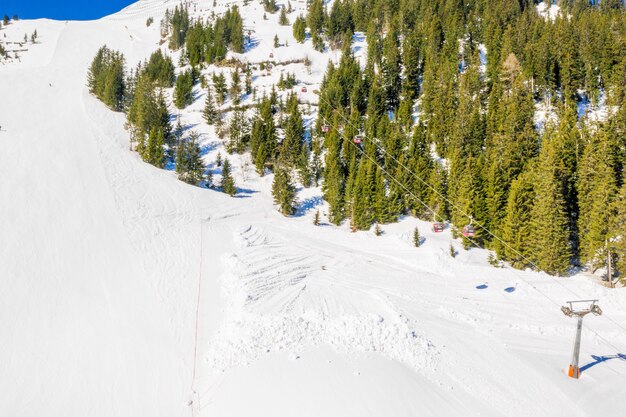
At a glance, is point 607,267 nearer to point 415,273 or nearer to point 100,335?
point 415,273

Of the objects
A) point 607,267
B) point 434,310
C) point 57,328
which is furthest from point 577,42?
point 57,328

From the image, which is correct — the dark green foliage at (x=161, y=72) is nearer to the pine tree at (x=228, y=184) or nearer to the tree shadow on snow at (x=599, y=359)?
the pine tree at (x=228, y=184)

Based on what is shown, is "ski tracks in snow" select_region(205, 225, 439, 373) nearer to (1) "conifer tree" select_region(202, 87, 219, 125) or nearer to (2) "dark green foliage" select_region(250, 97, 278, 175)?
(2) "dark green foliage" select_region(250, 97, 278, 175)

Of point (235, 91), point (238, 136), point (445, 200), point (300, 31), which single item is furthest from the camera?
point (300, 31)

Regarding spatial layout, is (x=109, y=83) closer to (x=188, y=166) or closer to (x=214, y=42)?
(x=214, y=42)

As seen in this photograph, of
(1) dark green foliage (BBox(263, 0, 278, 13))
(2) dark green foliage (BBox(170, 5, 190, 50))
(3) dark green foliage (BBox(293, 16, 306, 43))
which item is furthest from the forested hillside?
(1) dark green foliage (BBox(263, 0, 278, 13))

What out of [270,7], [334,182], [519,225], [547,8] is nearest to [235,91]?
[334,182]

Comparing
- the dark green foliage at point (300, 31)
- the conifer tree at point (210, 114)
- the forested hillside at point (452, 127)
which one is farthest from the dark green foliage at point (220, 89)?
the dark green foliage at point (300, 31)
